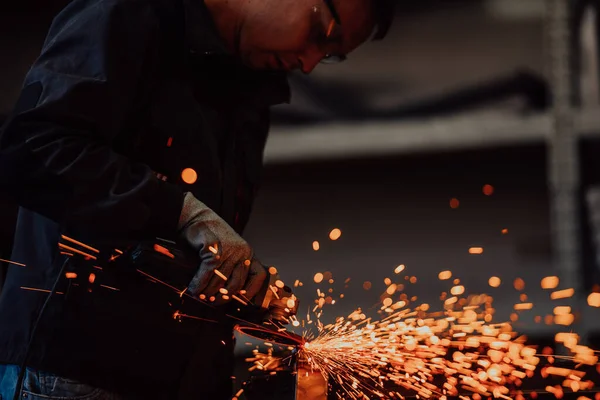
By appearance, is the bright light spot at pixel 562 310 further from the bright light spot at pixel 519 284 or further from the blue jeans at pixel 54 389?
the blue jeans at pixel 54 389

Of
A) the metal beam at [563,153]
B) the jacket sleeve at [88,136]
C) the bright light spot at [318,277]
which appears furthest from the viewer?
the bright light spot at [318,277]

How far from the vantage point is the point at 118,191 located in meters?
0.89

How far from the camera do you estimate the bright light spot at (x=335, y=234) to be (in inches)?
75.7

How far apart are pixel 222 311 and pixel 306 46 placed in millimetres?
392

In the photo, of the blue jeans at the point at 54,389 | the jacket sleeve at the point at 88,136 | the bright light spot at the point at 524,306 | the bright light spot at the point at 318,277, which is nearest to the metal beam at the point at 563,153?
the bright light spot at the point at 524,306

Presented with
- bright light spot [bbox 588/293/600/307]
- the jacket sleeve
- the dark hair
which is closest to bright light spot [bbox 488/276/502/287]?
bright light spot [bbox 588/293/600/307]

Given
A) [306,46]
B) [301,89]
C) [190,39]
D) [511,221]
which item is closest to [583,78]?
[511,221]

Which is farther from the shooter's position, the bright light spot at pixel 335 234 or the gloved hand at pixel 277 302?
the bright light spot at pixel 335 234

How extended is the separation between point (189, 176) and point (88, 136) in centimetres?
16

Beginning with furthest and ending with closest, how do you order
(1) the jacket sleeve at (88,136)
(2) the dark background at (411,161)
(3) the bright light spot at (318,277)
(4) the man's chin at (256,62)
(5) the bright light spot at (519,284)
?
(3) the bright light spot at (318,277)
(5) the bright light spot at (519,284)
(2) the dark background at (411,161)
(4) the man's chin at (256,62)
(1) the jacket sleeve at (88,136)

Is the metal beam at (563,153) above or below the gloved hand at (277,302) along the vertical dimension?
above

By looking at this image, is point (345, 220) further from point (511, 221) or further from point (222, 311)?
point (222, 311)

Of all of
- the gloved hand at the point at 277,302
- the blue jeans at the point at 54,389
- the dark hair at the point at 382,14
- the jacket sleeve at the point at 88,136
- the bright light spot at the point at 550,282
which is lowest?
the blue jeans at the point at 54,389

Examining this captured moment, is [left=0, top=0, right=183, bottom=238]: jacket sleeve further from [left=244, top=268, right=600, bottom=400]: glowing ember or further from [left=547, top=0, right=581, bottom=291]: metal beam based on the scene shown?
[left=547, top=0, right=581, bottom=291]: metal beam
